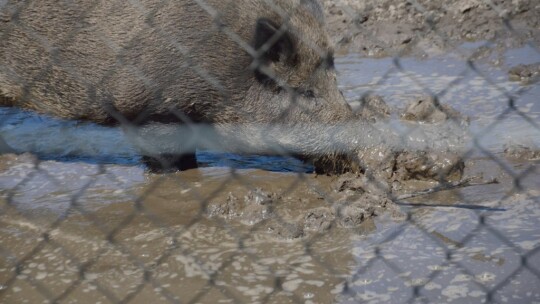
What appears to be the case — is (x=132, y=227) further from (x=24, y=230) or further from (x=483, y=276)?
(x=483, y=276)

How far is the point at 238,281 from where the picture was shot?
10.1ft

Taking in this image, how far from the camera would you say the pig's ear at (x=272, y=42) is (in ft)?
12.7

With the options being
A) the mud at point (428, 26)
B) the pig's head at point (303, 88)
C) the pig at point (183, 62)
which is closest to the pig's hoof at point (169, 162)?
the pig at point (183, 62)

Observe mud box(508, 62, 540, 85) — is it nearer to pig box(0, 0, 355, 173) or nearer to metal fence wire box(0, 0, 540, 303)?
metal fence wire box(0, 0, 540, 303)

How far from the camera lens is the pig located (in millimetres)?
4051

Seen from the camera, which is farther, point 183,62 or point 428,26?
point 428,26

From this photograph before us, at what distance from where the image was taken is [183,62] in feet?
13.4

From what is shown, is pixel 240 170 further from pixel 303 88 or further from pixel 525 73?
pixel 525 73

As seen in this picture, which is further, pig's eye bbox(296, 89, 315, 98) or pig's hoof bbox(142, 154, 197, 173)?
pig's hoof bbox(142, 154, 197, 173)

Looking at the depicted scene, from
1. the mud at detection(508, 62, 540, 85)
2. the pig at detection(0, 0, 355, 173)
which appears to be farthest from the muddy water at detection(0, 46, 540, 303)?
the mud at detection(508, 62, 540, 85)

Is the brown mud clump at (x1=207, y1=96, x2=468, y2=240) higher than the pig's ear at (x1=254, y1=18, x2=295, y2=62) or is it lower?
lower

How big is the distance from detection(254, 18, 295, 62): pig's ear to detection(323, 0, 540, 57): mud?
235cm

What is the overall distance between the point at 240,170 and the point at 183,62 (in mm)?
731

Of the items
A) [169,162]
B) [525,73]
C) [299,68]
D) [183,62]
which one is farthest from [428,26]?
[183,62]
